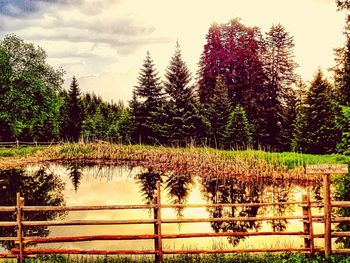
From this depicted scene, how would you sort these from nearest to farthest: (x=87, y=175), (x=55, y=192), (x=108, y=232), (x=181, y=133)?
(x=108, y=232), (x=55, y=192), (x=87, y=175), (x=181, y=133)

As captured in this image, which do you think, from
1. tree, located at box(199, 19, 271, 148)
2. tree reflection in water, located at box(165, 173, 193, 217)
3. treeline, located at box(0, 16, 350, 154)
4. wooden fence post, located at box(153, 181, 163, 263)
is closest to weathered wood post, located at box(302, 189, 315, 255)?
wooden fence post, located at box(153, 181, 163, 263)

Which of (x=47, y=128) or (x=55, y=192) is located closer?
(x=55, y=192)

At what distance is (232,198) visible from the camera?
21.1m

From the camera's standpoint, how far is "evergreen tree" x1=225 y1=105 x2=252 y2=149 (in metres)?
37.3

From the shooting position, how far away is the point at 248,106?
4478 centimetres

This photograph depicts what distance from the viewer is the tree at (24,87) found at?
49.1 metres

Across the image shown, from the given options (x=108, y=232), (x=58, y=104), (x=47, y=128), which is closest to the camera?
(x=108, y=232)

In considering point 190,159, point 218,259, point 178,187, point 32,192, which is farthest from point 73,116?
point 218,259

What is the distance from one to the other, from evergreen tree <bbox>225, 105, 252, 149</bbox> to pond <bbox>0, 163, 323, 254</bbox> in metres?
9.37

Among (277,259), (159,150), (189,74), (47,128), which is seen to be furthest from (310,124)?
(47,128)

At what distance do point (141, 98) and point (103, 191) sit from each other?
2245 centimetres

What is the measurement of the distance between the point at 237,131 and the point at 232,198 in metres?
16.8

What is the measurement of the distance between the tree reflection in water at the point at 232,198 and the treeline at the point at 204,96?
12042 millimetres

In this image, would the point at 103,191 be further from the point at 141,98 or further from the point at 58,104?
the point at 58,104
